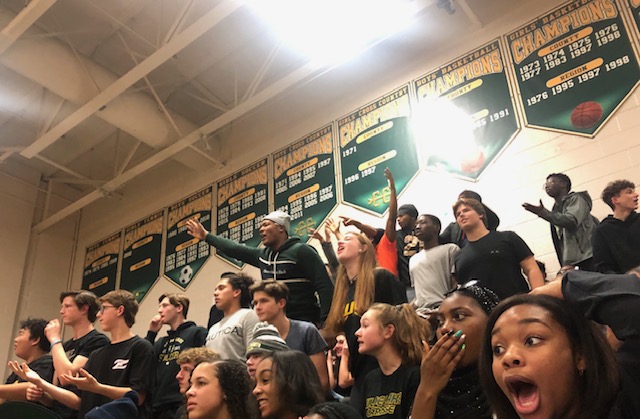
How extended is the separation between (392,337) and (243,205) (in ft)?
16.4

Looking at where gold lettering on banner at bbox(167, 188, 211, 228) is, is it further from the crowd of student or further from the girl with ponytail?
the girl with ponytail

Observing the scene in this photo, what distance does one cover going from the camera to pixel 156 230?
27.4 feet

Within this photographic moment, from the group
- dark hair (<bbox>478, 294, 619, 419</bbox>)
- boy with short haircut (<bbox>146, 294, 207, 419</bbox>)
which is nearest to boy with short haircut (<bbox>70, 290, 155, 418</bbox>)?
boy with short haircut (<bbox>146, 294, 207, 419</bbox>)

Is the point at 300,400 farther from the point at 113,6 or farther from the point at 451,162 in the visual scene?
the point at 113,6

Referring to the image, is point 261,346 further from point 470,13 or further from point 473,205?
point 470,13

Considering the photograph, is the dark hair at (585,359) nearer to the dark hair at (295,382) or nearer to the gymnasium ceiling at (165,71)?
the dark hair at (295,382)

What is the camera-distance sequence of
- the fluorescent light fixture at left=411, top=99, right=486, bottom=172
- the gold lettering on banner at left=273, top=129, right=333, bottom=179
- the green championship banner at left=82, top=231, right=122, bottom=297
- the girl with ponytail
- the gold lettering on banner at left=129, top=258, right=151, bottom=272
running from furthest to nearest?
the green championship banner at left=82, top=231, right=122, bottom=297, the gold lettering on banner at left=129, top=258, right=151, bottom=272, the gold lettering on banner at left=273, top=129, right=333, bottom=179, the fluorescent light fixture at left=411, top=99, right=486, bottom=172, the girl with ponytail

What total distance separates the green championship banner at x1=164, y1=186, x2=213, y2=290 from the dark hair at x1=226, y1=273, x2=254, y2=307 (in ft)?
11.7

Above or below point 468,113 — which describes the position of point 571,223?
below

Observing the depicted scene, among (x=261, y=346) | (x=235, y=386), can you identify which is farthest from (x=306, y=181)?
(x=235, y=386)

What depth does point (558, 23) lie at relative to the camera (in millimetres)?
5320

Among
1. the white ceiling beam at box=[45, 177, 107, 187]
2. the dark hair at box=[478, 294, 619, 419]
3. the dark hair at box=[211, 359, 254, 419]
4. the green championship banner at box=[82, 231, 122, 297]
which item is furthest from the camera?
the white ceiling beam at box=[45, 177, 107, 187]

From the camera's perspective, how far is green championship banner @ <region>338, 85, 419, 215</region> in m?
6.02

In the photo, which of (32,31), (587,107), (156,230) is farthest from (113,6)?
(587,107)
